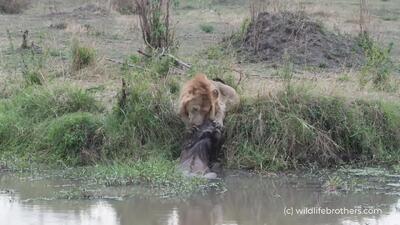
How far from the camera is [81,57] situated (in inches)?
524

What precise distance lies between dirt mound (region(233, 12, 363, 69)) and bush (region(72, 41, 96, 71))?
11.1 ft

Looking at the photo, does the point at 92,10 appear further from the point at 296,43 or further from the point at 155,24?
the point at 155,24

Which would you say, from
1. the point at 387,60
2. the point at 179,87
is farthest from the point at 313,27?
the point at 179,87

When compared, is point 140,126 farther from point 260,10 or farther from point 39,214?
point 260,10

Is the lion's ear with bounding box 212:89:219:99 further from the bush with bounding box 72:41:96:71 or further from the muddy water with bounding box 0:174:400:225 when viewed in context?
the bush with bounding box 72:41:96:71

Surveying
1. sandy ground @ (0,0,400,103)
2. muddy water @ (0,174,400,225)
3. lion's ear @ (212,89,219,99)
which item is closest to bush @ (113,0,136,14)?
sandy ground @ (0,0,400,103)

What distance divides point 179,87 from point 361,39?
6.82 m

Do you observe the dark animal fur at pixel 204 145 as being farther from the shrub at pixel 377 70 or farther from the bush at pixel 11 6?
the bush at pixel 11 6

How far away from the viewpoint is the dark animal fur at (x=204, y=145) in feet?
32.5

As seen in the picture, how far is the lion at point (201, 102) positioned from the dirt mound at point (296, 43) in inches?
216

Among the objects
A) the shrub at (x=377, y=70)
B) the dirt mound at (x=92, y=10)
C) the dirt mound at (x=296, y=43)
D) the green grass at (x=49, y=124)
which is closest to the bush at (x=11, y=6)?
the dirt mound at (x=92, y=10)

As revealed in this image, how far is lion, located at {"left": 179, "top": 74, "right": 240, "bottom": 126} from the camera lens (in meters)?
10.2

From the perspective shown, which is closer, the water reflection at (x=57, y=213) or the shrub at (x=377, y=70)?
the water reflection at (x=57, y=213)

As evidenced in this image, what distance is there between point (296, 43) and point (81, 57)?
4.79 m
